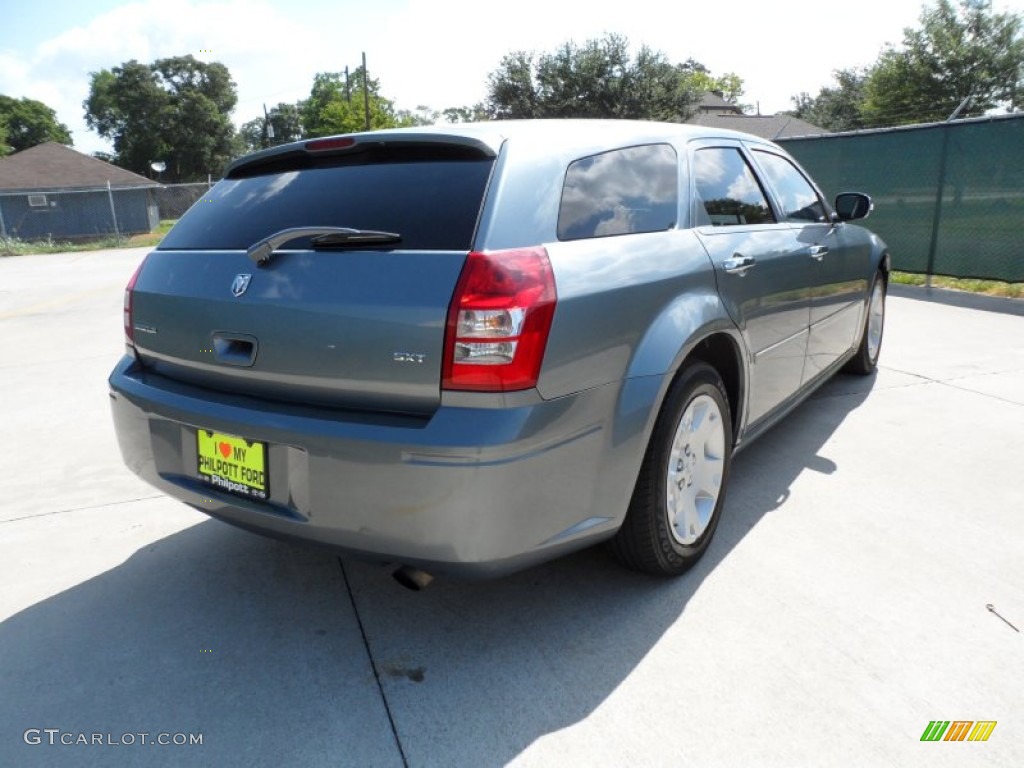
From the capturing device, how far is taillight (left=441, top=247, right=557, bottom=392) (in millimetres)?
1944

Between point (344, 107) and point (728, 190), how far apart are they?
52.1m

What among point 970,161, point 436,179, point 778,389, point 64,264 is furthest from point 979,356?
point 64,264

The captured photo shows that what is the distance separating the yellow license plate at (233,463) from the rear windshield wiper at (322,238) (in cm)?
55

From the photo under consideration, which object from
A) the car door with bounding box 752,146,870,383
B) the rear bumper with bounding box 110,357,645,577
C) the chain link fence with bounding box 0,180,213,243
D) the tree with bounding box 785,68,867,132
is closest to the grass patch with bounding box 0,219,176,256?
the chain link fence with bounding box 0,180,213,243

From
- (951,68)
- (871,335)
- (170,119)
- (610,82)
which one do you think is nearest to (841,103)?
(951,68)

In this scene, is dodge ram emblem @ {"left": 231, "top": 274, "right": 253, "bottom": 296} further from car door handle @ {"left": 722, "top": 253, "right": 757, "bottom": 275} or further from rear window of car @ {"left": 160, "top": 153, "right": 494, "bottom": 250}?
car door handle @ {"left": 722, "top": 253, "right": 757, "bottom": 275}

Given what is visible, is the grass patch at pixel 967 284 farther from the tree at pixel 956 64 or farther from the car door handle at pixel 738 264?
the tree at pixel 956 64

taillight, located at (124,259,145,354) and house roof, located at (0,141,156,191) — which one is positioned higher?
house roof, located at (0,141,156,191)

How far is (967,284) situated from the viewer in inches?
377

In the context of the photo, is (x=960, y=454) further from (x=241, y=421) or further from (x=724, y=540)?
(x=241, y=421)

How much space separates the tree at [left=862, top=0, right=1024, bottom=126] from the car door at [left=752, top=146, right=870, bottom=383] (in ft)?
137

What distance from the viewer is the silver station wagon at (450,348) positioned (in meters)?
1.96

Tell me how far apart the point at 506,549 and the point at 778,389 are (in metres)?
1.99

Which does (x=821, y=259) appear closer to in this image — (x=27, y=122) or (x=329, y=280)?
(x=329, y=280)
